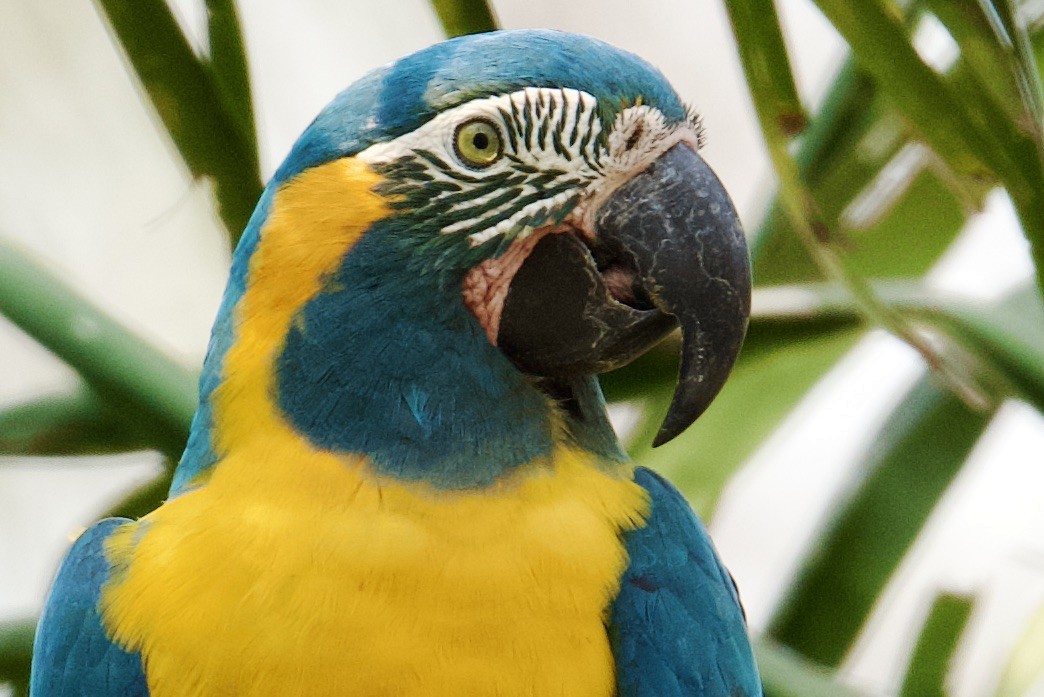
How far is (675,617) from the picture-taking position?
1012 millimetres

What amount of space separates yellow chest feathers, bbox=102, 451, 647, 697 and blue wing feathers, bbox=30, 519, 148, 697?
0.01 meters

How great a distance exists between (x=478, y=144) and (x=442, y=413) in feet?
0.82

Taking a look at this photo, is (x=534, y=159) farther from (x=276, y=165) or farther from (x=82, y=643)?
(x=276, y=165)

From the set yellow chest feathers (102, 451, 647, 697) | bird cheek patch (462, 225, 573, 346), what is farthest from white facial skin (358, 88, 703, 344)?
yellow chest feathers (102, 451, 647, 697)

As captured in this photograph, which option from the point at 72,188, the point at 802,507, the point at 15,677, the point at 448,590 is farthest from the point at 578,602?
the point at 72,188

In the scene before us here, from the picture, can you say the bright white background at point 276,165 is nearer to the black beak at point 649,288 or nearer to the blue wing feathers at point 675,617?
the blue wing feathers at point 675,617

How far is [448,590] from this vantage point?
925mm

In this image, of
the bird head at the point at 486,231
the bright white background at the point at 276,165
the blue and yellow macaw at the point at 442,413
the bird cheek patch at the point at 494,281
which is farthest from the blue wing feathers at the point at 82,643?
the bright white background at the point at 276,165

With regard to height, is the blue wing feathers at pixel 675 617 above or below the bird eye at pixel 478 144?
below

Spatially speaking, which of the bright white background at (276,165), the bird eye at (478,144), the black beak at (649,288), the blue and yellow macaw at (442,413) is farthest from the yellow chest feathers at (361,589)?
the bright white background at (276,165)

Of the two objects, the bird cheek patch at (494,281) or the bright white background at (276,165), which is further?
the bright white background at (276,165)

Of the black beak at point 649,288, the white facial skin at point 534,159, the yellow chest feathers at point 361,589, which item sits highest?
the white facial skin at point 534,159

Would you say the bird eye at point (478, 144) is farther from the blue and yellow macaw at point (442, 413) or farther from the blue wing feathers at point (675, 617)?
the blue wing feathers at point (675, 617)

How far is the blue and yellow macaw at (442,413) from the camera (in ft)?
3.00
